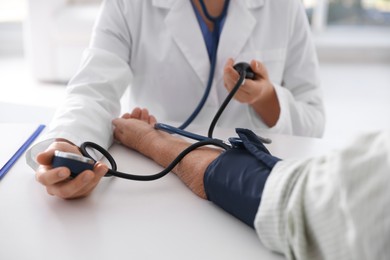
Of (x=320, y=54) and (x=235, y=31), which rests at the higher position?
(x=235, y=31)

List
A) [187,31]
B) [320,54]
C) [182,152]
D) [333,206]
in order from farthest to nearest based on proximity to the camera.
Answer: [320,54], [187,31], [182,152], [333,206]

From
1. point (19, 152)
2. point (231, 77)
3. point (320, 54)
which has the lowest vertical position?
point (320, 54)

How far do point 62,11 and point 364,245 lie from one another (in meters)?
2.83

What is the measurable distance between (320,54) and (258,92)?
3.06m

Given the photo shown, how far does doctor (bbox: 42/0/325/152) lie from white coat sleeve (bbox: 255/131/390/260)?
17.7 inches

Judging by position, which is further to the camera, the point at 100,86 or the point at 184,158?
the point at 100,86

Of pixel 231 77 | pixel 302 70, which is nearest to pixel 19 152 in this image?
pixel 231 77

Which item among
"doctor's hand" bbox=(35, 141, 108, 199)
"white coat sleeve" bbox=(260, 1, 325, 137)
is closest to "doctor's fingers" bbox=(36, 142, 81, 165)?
"doctor's hand" bbox=(35, 141, 108, 199)

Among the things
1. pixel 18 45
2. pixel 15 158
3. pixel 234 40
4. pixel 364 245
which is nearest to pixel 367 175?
pixel 364 245

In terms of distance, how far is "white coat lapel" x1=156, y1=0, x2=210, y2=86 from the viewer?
3.70ft

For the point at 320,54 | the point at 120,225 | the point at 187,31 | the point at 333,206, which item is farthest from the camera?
the point at 320,54

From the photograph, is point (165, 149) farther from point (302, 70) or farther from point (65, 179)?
point (302, 70)

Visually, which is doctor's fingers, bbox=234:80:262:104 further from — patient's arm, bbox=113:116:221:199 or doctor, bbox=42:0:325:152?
patient's arm, bbox=113:116:221:199

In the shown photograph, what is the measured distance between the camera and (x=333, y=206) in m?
0.50
